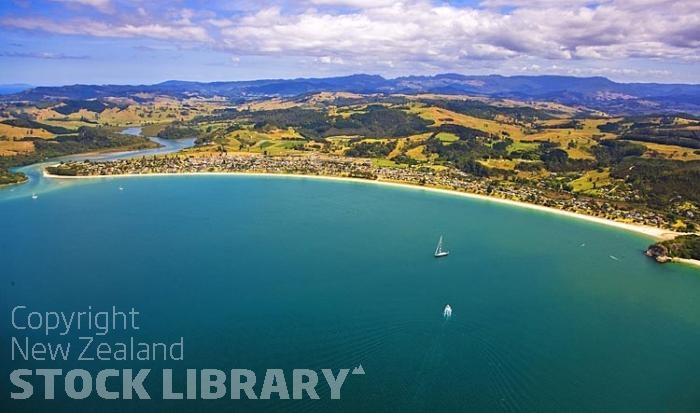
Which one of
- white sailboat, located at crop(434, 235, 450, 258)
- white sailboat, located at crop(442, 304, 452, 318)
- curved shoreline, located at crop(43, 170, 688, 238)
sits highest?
white sailboat, located at crop(442, 304, 452, 318)

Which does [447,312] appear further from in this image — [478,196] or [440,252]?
[478,196]

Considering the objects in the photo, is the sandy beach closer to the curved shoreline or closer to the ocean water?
the curved shoreline

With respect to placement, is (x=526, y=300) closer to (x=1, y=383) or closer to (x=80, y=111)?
(x=1, y=383)

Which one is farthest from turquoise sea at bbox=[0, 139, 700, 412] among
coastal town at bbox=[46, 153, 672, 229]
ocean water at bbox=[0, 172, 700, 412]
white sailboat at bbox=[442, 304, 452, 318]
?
coastal town at bbox=[46, 153, 672, 229]

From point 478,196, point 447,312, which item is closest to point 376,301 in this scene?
point 447,312

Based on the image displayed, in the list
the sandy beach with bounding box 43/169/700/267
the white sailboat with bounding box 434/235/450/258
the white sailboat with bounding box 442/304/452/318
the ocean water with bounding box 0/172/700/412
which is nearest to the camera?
the ocean water with bounding box 0/172/700/412

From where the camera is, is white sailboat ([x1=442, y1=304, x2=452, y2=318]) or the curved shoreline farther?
the curved shoreline

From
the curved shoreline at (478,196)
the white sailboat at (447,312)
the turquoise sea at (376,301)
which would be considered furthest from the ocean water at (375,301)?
the curved shoreline at (478,196)

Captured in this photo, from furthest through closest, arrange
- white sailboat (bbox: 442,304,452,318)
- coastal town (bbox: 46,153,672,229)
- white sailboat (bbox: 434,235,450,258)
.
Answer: coastal town (bbox: 46,153,672,229)
white sailboat (bbox: 434,235,450,258)
white sailboat (bbox: 442,304,452,318)
